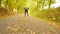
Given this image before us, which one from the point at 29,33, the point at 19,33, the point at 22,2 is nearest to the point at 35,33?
the point at 29,33

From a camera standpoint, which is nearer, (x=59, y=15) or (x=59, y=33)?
(x=59, y=33)

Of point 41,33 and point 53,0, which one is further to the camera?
point 53,0

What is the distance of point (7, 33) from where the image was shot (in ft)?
35.0

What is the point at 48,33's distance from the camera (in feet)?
37.2

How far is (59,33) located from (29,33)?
236cm

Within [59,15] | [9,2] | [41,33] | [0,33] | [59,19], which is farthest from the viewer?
[9,2]

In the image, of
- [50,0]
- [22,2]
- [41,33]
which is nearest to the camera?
[41,33]

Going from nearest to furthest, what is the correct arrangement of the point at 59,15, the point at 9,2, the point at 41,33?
the point at 41,33 < the point at 59,15 < the point at 9,2

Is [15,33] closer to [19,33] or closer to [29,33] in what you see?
[19,33]

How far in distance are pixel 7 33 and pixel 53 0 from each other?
25433 millimetres

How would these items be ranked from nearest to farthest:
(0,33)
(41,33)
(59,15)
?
(0,33)
(41,33)
(59,15)

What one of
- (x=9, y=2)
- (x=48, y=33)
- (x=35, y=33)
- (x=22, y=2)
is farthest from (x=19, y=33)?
(x=22, y=2)

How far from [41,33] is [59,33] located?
1480 millimetres

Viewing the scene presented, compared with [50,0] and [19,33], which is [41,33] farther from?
[50,0]
